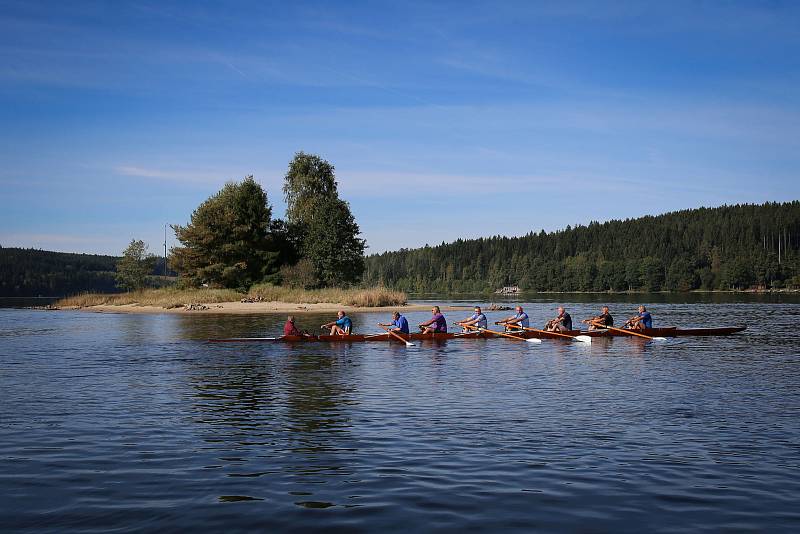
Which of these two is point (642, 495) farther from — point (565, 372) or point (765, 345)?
point (765, 345)

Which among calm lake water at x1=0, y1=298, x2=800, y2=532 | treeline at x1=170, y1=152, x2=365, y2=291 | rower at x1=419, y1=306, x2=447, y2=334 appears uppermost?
treeline at x1=170, y1=152, x2=365, y2=291

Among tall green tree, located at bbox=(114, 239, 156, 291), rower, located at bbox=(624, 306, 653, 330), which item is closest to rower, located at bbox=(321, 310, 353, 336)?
rower, located at bbox=(624, 306, 653, 330)

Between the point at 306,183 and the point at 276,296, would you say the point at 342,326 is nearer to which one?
the point at 276,296

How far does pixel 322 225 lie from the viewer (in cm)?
7494

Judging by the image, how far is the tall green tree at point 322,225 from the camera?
74.9m

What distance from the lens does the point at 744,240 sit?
190m

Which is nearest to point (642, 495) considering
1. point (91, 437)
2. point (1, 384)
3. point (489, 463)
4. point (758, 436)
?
point (489, 463)

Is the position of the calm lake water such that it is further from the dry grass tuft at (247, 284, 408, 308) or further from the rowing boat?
the dry grass tuft at (247, 284, 408, 308)

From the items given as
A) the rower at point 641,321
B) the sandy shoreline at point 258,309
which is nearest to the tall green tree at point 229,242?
the sandy shoreline at point 258,309

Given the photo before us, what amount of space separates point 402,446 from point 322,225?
6360cm

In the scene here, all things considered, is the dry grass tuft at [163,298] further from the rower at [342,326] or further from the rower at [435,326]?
the rower at [435,326]

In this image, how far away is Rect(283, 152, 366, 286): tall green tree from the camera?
74.9 meters

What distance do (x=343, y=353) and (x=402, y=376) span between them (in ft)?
25.2

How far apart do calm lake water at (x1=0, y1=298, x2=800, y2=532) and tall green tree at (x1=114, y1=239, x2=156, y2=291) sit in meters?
73.0
